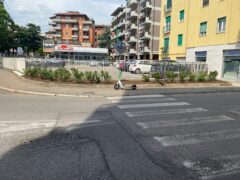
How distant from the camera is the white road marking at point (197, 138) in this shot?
4667 millimetres

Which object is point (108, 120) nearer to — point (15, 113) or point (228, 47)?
point (15, 113)

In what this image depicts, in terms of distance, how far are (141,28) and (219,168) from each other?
159 ft

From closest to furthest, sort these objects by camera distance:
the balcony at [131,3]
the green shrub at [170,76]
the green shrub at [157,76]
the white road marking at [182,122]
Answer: the white road marking at [182,122], the green shrub at [157,76], the green shrub at [170,76], the balcony at [131,3]

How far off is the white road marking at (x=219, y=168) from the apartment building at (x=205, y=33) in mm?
17463

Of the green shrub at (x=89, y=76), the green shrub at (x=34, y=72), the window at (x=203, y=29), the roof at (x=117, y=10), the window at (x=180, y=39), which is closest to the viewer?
the green shrub at (x=89, y=76)

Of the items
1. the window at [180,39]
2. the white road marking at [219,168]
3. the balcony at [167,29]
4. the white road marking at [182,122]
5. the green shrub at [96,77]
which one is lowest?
the white road marking at [219,168]

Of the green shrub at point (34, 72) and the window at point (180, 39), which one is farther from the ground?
the window at point (180, 39)

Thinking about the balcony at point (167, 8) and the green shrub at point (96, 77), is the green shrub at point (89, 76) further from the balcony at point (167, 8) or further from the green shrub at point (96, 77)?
the balcony at point (167, 8)

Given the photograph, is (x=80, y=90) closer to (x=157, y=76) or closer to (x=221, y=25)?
(x=157, y=76)

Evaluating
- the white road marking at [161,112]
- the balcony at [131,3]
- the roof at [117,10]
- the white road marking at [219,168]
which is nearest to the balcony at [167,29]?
the white road marking at [161,112]

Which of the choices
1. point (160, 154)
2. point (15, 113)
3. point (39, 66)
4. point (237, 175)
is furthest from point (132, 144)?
point (39, 66)

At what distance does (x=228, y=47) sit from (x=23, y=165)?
20.4 meters

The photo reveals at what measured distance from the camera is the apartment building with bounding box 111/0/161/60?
147ft

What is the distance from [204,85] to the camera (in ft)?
49.3
